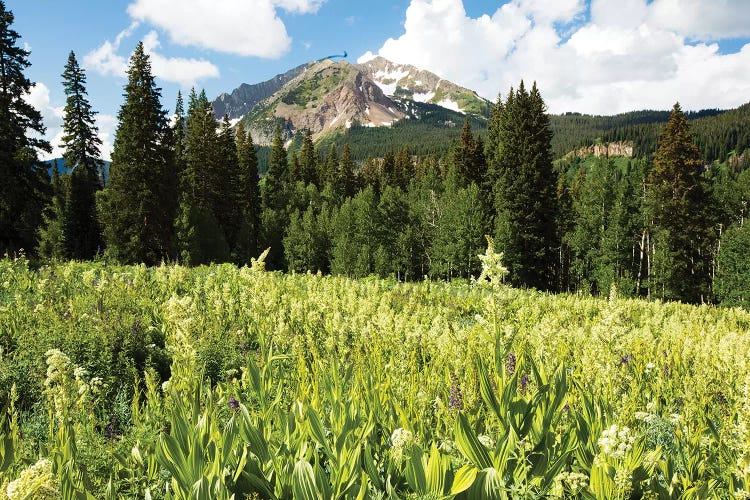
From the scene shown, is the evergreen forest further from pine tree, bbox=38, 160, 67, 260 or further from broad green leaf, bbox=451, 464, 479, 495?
pine tree, bbox=38, 160, 67, 260

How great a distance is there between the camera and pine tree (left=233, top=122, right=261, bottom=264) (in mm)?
49156

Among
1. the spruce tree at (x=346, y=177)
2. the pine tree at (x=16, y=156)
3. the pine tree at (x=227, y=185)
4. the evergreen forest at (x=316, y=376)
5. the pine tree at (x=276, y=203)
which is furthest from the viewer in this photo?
the spruce tree at (x=346, y=177)

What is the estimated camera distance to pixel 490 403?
2375 millimetres

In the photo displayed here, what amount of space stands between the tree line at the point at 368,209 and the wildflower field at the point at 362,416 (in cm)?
2487

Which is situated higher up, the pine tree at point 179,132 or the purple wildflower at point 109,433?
the pine tree at point 179,132

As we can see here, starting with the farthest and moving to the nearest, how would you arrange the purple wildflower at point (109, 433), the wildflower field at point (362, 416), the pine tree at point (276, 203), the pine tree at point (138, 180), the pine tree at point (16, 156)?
the pine tree at point (276, 203), the pine tree at point (138, 180), the pine tree at point (16, 156), the purple wildflower at point (109, 433), the wildflower field at point (362, 416)

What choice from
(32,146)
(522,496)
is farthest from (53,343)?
(32,146)

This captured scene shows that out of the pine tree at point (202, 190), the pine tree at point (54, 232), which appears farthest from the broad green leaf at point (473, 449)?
the pine tree at point (54, 232)

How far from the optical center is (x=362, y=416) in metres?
2.77

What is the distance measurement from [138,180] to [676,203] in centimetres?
4351

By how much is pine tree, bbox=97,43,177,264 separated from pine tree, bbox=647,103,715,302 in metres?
41.4

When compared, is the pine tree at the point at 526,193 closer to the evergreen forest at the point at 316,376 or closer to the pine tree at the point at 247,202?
the evergreen forest at the point at 316,376

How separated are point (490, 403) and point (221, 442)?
148 cm

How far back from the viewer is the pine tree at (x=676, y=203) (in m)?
36.1
